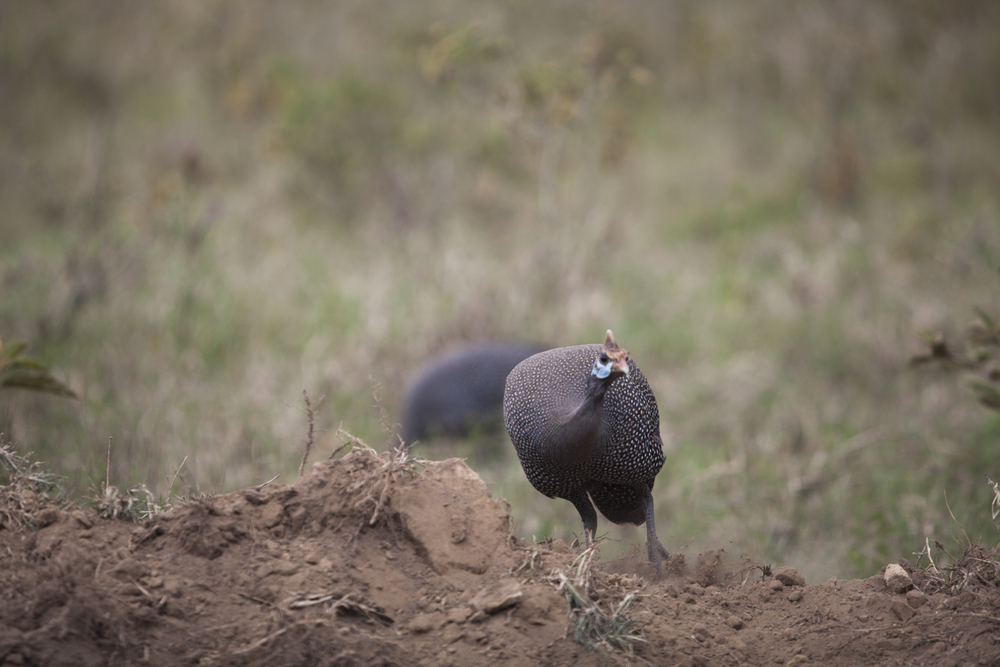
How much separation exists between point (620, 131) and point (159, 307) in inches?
187

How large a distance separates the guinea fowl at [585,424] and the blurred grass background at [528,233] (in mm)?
536

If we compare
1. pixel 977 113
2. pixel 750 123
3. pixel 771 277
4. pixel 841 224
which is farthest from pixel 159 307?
pixel 977 113

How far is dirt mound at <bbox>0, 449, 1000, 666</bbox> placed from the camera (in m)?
2.22

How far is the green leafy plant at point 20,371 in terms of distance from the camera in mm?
3199

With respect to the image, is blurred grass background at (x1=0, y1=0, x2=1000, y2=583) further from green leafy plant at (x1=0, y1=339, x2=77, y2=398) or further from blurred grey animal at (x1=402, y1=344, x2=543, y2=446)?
green leafy plant at (x1=0, y1=339, x2=77, y2=398)

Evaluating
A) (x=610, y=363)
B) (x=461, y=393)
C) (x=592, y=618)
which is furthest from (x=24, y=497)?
(x=461, y=393)

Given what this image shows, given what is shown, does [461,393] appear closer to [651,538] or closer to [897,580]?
[651,538]

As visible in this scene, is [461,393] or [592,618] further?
[461,393]

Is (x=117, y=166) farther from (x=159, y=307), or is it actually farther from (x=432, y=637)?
(x=432, y=637)

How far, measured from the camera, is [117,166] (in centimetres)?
984

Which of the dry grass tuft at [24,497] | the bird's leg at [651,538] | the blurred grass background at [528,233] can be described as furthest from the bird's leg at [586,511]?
the dry grass tuft at [24,497]

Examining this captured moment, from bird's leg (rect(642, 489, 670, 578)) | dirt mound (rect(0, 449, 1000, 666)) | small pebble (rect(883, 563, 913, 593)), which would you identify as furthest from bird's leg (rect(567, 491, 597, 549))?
small pebble (rect(883, 563, 913, 593))

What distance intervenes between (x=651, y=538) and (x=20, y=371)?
8.14ft

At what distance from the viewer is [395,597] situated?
8.16ft
